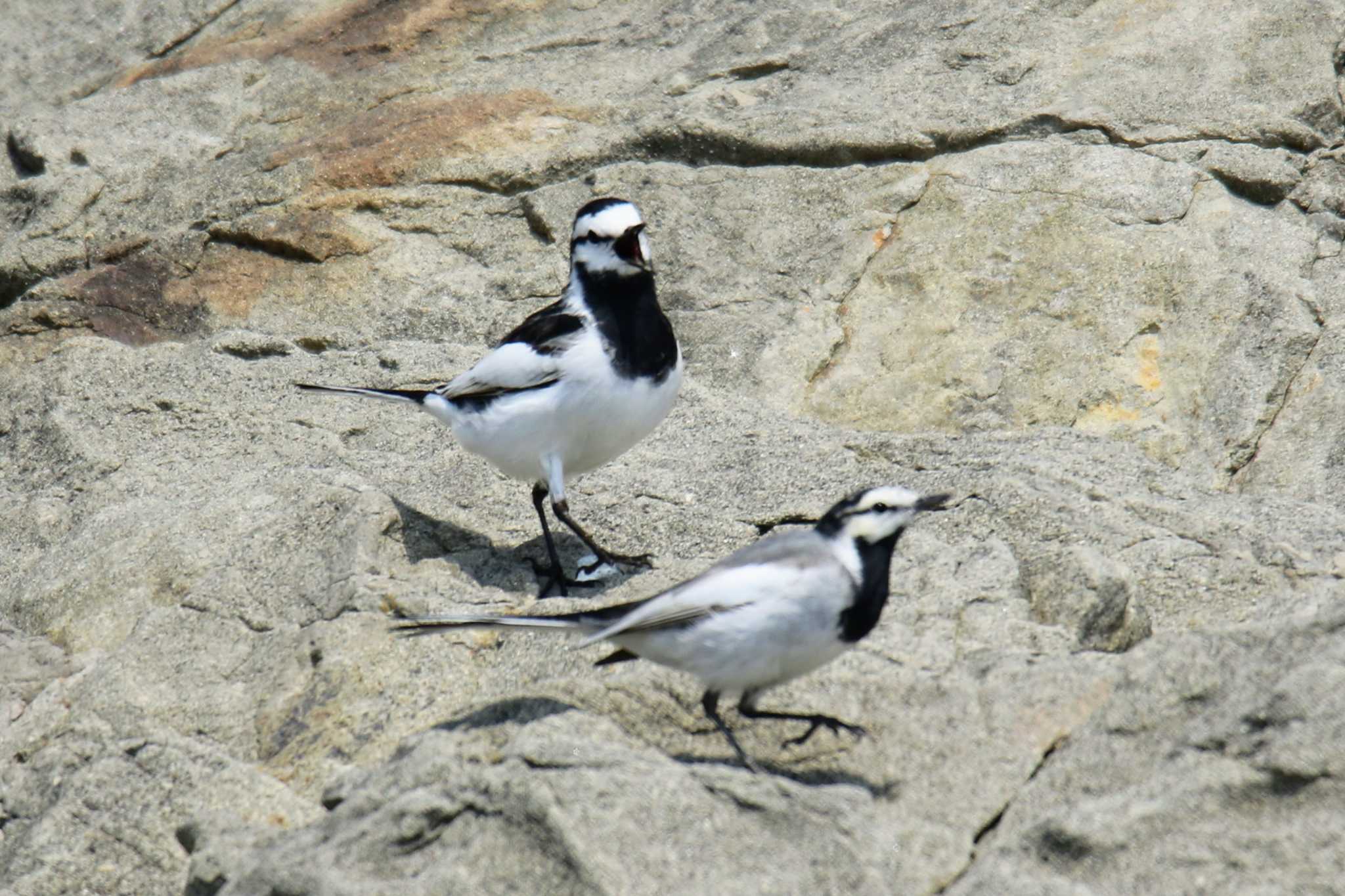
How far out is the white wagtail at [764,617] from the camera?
4078mm

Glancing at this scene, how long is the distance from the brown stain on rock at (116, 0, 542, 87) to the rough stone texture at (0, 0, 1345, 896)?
46 mm

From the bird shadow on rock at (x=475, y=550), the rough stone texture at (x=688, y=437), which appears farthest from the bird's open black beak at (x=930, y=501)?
the bird shadow on rock at (x=475, y=550)

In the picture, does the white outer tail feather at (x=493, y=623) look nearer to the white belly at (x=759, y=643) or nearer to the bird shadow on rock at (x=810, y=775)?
the white belly at (x=759, y=643)

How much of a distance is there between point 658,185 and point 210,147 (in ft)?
8.77

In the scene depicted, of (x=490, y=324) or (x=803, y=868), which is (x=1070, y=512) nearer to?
(x=803, y=868)

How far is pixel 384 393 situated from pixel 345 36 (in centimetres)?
386

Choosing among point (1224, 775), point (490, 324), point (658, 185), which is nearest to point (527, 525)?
point (490, 324)

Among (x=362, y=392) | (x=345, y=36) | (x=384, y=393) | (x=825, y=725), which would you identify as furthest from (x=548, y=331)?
(x=345, y=36)

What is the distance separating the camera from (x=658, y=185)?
7680mm

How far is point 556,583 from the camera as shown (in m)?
5.48

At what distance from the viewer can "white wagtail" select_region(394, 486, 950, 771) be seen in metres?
4.08

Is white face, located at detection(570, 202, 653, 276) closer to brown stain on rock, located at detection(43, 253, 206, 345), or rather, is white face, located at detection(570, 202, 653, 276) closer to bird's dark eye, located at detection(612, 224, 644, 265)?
bird's dark eye, located at detection(612, 224, 644, 265)

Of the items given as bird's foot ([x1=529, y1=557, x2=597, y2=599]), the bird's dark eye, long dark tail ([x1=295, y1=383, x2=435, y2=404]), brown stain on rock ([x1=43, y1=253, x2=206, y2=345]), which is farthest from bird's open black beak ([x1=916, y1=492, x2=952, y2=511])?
brown stain on rock ([x1=43, y1=253, x2=206, y2=345])

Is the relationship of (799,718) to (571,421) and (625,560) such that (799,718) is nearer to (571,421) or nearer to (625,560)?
(625,560)
